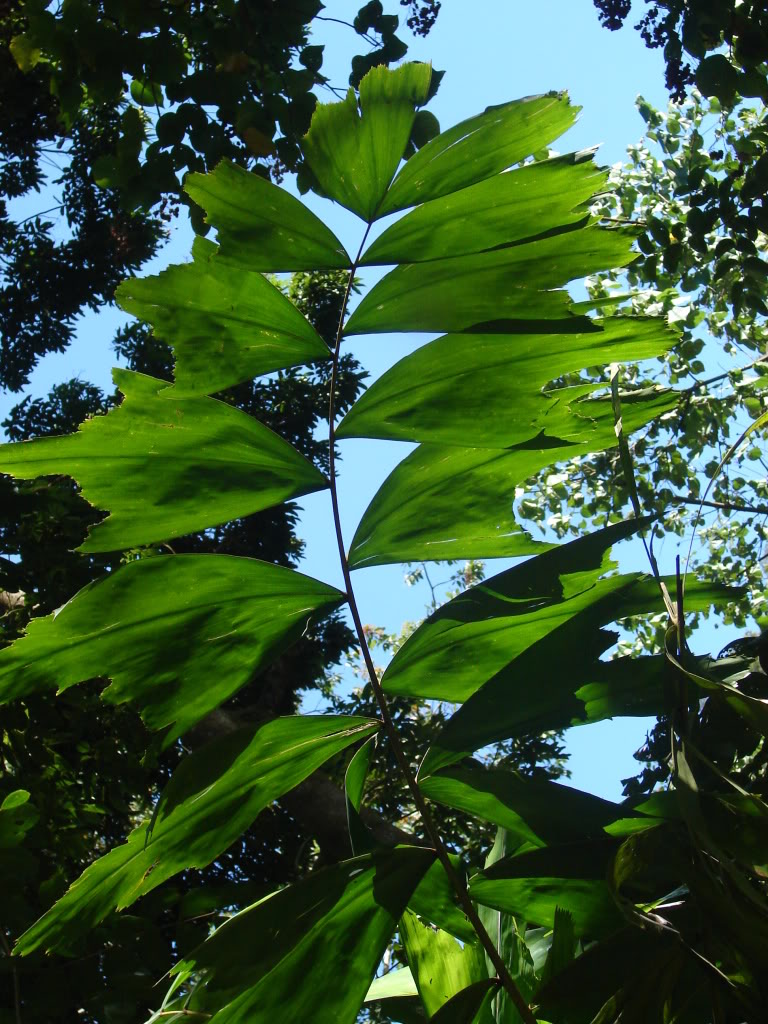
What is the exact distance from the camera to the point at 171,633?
2.62ft

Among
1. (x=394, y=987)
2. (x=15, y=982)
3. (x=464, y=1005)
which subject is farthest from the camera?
(x=15, y=982)

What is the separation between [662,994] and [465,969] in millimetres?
361

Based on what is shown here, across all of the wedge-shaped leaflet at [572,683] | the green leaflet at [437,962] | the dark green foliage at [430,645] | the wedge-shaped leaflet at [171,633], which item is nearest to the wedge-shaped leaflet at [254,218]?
the dark green foliage at [430,645]

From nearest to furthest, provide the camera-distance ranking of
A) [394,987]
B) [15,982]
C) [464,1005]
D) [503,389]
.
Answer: [464,1005], [503,389], [394,987], [15,982]

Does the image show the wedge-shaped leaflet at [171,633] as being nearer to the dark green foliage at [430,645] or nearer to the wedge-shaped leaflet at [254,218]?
the dark green foliage at [430,645]

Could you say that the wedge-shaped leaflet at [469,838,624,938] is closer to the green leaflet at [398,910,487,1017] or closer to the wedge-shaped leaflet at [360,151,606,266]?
the green leaflet at [398,910,487,1017]

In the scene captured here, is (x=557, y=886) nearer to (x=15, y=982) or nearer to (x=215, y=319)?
(x=215, y=319)

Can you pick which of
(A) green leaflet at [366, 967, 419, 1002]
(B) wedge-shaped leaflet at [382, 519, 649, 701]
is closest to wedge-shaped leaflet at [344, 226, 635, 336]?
(B) wedge-shaped leaflet at [382, 519, 649, 701]

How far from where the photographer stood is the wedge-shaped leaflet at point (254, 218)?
2.81 feet

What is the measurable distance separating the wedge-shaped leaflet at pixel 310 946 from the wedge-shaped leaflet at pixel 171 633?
0.63 ft

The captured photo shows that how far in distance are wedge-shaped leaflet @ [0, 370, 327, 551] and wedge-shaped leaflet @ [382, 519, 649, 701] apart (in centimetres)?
21

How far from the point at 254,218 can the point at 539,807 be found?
2.12ft

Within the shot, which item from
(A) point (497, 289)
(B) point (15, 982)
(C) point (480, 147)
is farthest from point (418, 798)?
(B) point (15, 982)

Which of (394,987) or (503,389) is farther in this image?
(394,987)
